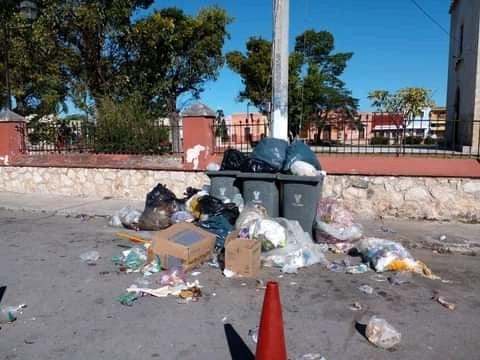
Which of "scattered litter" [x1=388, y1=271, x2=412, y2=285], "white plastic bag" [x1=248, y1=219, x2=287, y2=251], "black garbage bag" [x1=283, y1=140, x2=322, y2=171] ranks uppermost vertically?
"black garbage bag" [x1=283, y1=140, x2=322, y2=171]

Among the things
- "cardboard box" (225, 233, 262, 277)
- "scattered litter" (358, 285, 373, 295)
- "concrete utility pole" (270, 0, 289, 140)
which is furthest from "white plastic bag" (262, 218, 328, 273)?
"concrete utility pole" (270, 0, 289, 140)

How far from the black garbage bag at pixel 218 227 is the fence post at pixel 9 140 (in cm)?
756

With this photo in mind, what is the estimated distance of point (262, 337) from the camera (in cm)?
276

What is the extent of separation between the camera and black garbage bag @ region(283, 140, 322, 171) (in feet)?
21.5

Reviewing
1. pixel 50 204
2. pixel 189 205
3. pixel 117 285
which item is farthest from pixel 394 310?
pixel 50 204

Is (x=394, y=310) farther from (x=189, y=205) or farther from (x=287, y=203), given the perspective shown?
(x=189, y=205)

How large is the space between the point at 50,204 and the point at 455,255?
26.6ft

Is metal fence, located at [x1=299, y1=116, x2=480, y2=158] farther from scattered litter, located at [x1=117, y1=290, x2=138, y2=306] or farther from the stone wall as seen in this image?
scattered litter, located at [x1=117, y1=290, x2=138, y2=306]

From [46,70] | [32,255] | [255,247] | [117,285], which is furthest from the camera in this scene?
[46,70]

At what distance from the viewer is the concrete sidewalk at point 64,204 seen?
28.2 feet

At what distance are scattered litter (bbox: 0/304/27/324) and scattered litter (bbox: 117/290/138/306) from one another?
34.9 inches

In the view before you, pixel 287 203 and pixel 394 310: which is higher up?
pixel 287 203

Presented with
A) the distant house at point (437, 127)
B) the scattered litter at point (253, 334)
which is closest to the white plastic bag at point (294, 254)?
the scattered litter at point (253, 334)

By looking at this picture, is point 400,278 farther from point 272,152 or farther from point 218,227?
point 272,152
